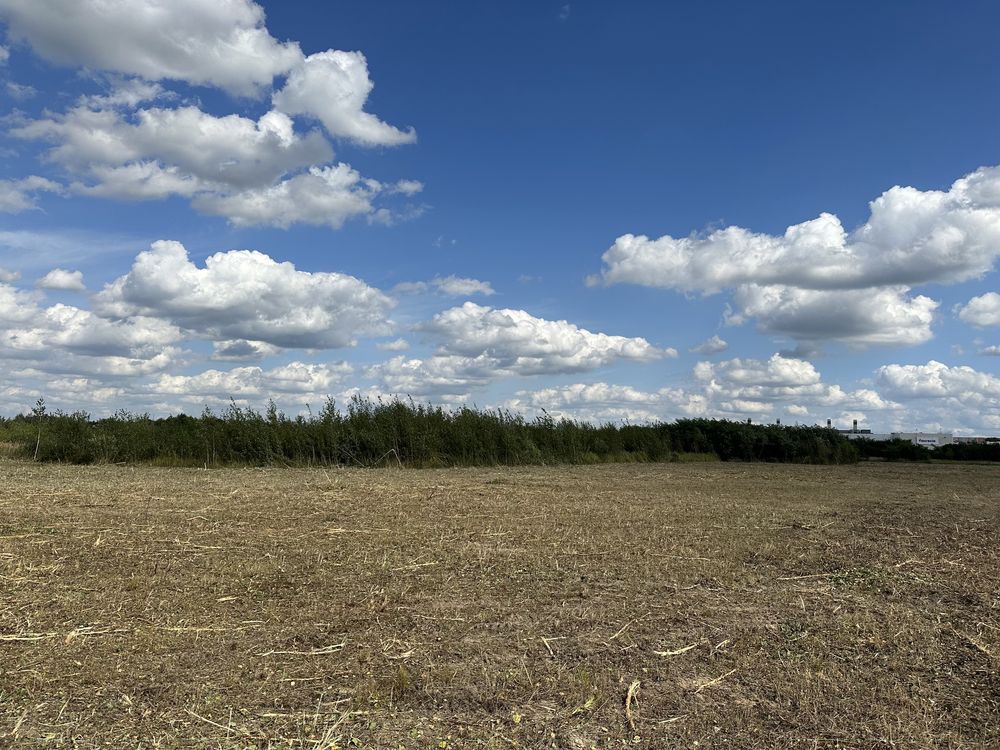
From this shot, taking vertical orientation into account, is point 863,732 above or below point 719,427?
below

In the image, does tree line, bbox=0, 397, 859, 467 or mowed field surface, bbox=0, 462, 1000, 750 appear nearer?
mowed field surface, bbox=0, 462, 1000, 750

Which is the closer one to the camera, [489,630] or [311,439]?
[489,630]

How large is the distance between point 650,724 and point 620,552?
3.60 m

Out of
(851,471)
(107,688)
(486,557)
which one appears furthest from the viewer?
(851,471)

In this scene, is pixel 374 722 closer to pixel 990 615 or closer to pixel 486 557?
pixel 486 557

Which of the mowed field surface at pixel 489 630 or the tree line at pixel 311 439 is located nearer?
the mowed field surface at pixel 489 630

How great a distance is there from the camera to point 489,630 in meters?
4.46

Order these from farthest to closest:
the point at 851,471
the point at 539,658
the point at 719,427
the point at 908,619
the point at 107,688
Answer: the point at 719,427
the point at 851,471
the point at 908,619
the point at 539,658
the point at 107,688

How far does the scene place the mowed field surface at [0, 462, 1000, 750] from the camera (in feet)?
10.7

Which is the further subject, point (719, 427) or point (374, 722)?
point (719, 427)

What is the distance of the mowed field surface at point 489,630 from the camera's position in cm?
325

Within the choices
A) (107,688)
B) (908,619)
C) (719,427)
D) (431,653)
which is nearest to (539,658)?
(431,653)

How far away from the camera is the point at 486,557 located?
649 centimetres

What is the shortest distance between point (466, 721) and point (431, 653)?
2.69ft
